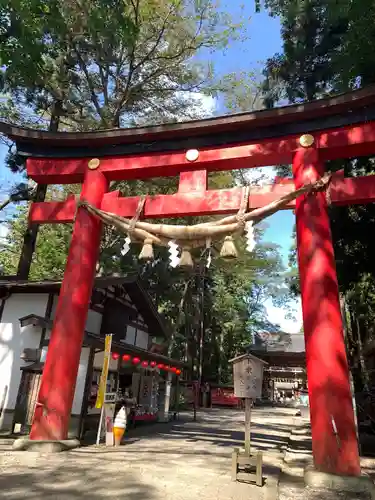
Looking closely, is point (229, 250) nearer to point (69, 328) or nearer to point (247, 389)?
point (247, 389)

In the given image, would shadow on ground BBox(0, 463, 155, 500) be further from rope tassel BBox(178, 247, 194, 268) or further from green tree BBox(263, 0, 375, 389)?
green tree BBox(263, 0, 375, 389)

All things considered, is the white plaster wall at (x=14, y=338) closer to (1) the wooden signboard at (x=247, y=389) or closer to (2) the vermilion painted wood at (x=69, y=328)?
(2) the vermilion painted wood at (x=69, y=328)

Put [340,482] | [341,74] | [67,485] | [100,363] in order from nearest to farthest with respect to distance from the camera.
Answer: [67,485] < [340,482] < [341,74] < [100,363]

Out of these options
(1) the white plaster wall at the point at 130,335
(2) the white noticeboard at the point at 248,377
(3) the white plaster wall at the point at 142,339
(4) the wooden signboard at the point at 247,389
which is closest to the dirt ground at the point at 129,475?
(4) the wooden signboard at the point at 247,389

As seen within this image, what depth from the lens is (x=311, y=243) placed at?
21.2 ft

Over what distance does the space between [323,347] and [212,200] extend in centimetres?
355

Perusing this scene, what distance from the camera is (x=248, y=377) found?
6.05m

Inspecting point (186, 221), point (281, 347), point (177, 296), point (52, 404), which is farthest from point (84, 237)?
point (281, 347)

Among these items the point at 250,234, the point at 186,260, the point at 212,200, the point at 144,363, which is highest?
the point at 212,200

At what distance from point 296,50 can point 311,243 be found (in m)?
10.5

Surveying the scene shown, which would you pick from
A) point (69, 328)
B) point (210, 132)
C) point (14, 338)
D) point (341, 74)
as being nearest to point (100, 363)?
point (14, 338)

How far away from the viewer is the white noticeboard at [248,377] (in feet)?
19.5

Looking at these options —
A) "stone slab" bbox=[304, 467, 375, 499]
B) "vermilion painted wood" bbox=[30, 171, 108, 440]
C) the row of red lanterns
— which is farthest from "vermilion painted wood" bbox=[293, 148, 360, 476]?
the row of red lanterns

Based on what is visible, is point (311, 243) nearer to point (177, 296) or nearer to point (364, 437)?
point (364, 437)
